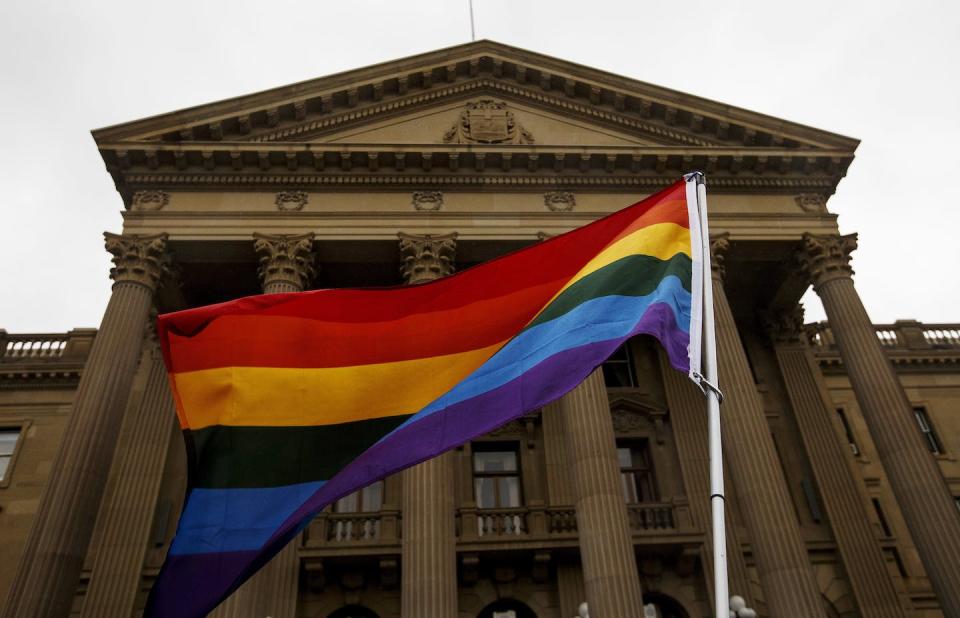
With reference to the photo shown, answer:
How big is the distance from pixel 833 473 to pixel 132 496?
21634 millimetres

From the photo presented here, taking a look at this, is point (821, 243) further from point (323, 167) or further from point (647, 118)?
point (323, 167)

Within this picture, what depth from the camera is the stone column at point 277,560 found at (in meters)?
16.0

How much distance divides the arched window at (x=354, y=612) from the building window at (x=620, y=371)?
35.2ft

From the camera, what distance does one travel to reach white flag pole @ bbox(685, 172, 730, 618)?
6.18 m

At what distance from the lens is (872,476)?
95.7 ft

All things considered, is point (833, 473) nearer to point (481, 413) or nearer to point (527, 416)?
point (527, 416)

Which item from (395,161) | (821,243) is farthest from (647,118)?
(395,161)

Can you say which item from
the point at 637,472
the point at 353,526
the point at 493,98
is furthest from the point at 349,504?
the point at 493,98

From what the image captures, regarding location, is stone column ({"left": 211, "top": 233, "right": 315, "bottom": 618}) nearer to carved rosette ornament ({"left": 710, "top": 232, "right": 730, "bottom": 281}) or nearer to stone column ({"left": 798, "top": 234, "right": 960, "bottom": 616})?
carved rosette ornament ({"left": 710, "top": 232, "right": 730, "bottom": 281})

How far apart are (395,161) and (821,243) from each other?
43.9 ft

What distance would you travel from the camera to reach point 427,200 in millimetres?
23344

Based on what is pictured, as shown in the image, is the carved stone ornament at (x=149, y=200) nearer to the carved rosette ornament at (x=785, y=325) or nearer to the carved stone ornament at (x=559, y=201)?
the carved stone ornament at (x=559, y=201)

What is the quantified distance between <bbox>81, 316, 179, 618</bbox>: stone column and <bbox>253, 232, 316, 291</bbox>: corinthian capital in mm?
5368

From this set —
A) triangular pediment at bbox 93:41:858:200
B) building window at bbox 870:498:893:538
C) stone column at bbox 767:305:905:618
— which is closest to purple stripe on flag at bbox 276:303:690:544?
triangular pediment at bbox 93:41:858:200
